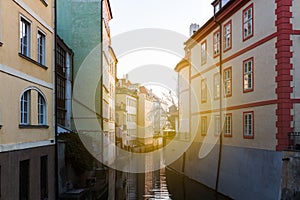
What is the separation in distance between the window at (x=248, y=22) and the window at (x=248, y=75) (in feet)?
3.87

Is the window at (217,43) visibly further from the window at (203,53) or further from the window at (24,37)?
the window at (24,37)

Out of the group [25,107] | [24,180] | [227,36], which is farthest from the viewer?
[227,36]

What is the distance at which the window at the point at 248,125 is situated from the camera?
15.9 m

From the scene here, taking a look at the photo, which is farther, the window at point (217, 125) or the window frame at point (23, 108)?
the window at point (217, 125)

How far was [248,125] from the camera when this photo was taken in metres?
16.5

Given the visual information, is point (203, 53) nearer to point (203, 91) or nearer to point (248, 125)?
point (203, 91)

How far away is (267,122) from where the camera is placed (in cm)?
1438

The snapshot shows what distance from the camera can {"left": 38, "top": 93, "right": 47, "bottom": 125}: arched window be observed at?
1228cm

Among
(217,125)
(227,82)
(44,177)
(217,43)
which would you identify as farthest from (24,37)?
(217,125)

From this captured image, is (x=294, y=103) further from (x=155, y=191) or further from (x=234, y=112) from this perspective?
(x=155, y=191)

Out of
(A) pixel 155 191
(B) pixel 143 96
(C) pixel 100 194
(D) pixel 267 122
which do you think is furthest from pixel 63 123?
(B) pixel 143 96

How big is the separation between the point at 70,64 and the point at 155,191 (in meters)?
9.67

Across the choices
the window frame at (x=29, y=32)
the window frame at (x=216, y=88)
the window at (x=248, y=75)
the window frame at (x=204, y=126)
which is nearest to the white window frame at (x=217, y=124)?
the window frame at (x=216, y=88)

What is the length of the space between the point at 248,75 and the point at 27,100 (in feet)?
32.7
